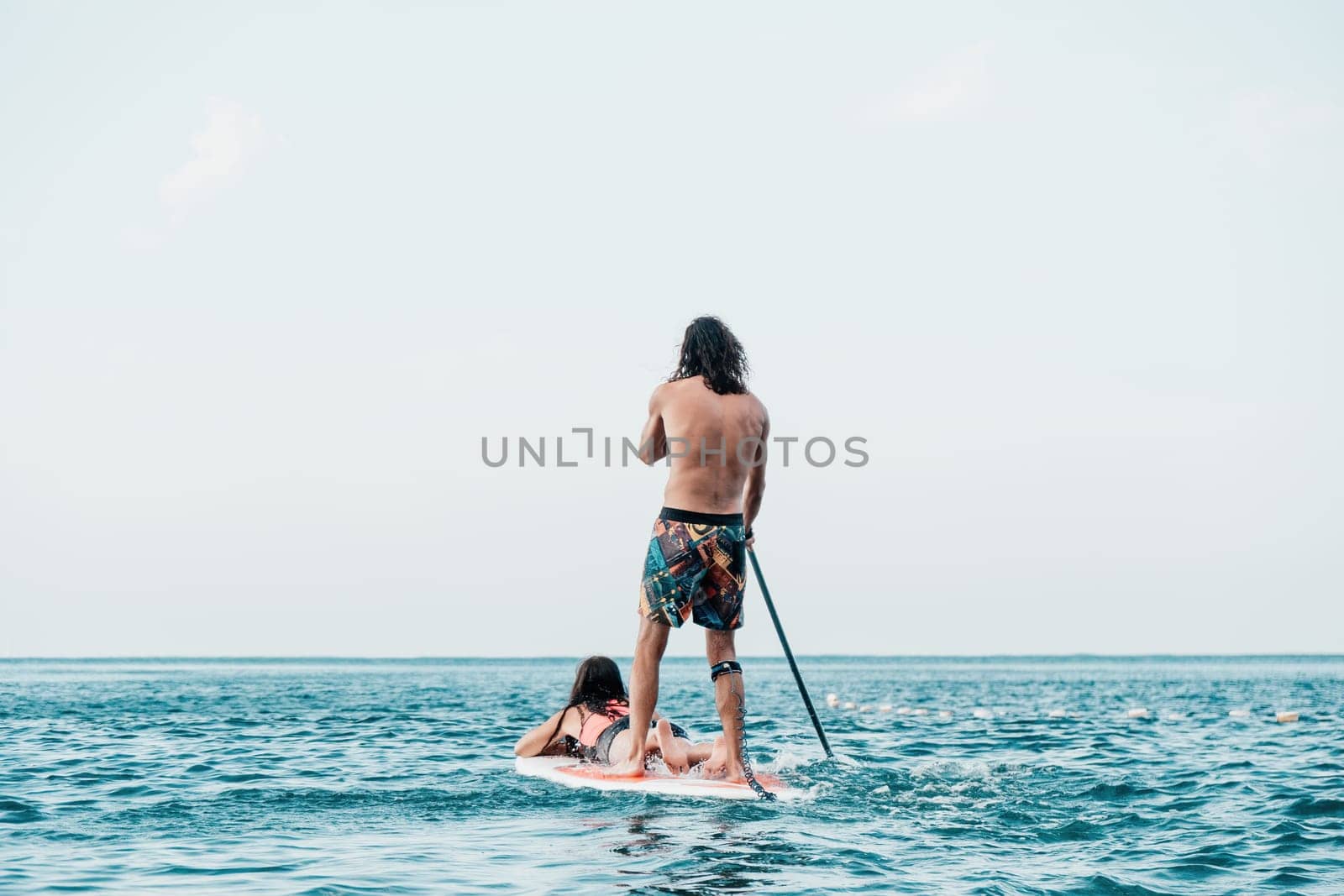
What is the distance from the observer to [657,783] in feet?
26.0

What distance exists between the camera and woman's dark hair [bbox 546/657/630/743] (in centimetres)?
938

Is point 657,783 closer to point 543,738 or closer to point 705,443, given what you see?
point 543,738

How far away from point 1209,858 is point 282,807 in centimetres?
557

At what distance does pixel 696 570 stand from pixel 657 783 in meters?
1.50

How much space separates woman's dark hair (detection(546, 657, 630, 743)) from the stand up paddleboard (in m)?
0.53

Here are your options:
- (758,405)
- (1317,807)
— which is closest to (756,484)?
(758,405)

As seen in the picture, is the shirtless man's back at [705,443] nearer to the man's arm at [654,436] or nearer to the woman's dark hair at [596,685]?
the man's arm at [654,436]

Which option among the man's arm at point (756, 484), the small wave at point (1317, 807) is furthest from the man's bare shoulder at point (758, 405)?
the small wave at point (1317, 807)

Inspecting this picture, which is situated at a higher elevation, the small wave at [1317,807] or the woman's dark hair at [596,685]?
the woman's dark hair at [596,685]

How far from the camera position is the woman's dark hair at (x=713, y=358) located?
25.9 ft

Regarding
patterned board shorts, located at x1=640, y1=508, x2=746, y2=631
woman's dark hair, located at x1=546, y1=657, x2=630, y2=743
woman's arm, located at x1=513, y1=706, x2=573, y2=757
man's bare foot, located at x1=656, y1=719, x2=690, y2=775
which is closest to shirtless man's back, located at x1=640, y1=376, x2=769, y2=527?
patterned board shorts, located at x1=640, y1=508, x2=746, y2=631

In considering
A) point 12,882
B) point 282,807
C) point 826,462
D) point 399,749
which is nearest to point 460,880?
point 12,882

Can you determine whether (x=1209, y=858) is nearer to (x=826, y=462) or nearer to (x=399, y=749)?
(x=826, y=462)

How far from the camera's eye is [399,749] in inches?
462
